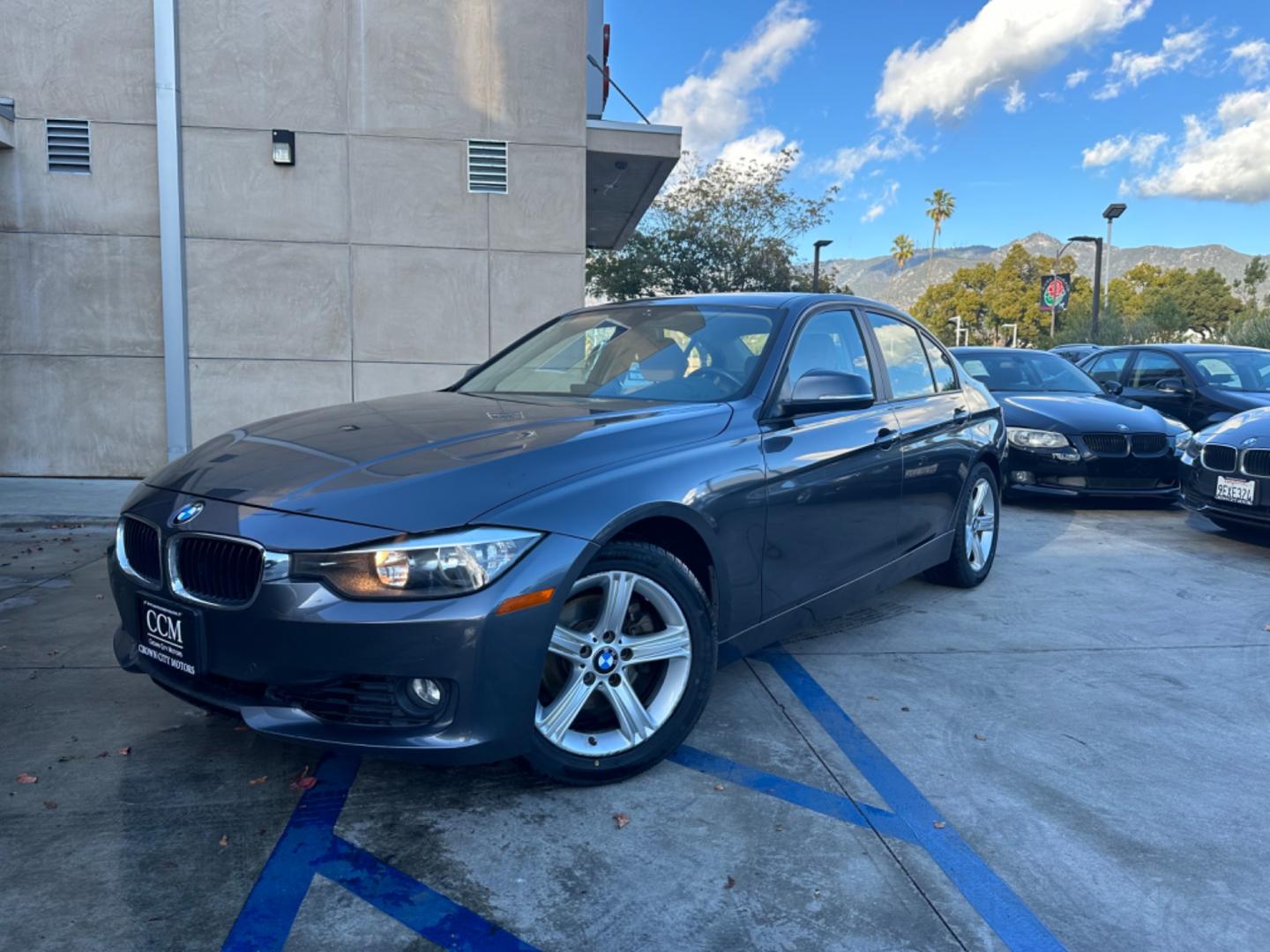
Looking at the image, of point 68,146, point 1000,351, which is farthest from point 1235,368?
point 68,146

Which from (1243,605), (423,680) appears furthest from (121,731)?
(1243,605)

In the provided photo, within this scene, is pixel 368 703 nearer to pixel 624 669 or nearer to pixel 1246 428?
pixel 624 669

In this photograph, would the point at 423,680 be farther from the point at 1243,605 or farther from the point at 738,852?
the point at 1243,605

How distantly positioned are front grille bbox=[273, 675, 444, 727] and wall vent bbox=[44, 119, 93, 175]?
8.68 meters

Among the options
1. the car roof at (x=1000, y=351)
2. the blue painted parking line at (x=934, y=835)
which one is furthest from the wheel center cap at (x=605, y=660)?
the car roof at (x=1000, y=351)

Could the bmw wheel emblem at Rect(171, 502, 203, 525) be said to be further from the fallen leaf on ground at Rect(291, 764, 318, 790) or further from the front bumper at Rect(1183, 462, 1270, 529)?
the front bumper at Rect(1183, 462, 1270, 529)

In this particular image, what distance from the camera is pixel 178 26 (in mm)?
9094

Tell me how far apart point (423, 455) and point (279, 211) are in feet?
24.9

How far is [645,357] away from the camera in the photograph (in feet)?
13.1

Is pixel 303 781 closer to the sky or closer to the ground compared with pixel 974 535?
closer to the ground

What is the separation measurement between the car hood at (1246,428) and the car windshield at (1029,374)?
2.38m

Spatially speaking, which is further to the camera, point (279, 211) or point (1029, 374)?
point (1029, 374)

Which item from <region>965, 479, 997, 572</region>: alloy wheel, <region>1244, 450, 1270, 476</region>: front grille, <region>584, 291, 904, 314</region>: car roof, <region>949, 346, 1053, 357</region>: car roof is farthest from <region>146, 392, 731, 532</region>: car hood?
<region>949, 346, 1053, 357</region>: car roof

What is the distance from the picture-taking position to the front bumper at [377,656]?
8.07 ft
